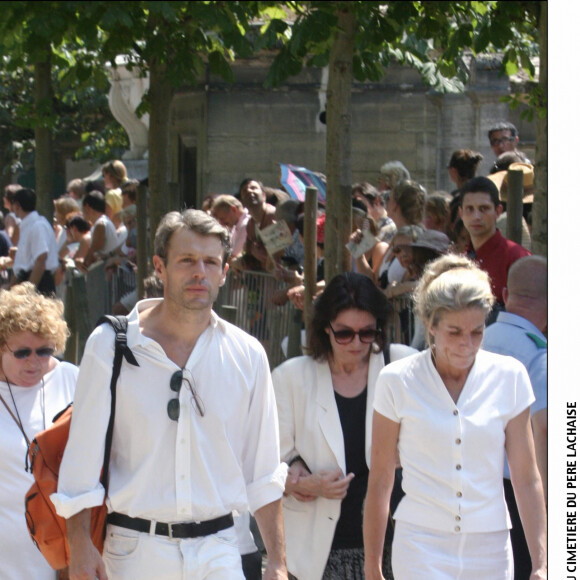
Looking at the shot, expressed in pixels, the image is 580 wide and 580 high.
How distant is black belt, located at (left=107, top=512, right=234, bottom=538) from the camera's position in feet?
14.8

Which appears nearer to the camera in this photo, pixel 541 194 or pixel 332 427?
pixel 332 427

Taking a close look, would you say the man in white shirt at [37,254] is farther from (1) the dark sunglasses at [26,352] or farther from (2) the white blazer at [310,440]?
(2) the white blazer at [310,440]

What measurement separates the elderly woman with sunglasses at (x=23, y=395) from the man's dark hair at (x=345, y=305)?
116 centimetres

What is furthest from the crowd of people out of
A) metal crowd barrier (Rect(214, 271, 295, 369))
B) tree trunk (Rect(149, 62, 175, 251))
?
tree trunk (Rect(149, 62, 175, 251))

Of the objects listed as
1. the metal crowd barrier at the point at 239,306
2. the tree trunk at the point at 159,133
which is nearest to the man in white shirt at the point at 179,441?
the metal crowd barrier at the point at 239,306

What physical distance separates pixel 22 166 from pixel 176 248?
103 ft

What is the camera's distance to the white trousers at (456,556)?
15.2ft

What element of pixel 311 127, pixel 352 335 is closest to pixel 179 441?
pixel 352 335

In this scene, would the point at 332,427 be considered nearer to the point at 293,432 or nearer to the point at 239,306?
the point at 293,432

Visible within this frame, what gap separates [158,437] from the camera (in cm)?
452

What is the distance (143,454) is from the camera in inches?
178

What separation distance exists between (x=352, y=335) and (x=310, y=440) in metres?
0.50

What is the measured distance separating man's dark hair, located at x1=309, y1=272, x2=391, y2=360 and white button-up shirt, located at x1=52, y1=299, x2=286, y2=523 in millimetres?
1137

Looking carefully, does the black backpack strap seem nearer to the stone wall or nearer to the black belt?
the black belt
